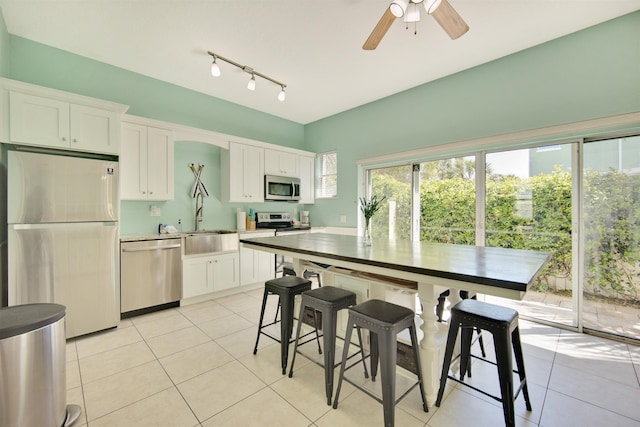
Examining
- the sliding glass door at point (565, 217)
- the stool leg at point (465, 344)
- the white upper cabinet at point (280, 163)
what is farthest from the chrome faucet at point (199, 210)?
the stool leg at point (465, 344)

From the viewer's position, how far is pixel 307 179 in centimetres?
535

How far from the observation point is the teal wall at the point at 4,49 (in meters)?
2.48

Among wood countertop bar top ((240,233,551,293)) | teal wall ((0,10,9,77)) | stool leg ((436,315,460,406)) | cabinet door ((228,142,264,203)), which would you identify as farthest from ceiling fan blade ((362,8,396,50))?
teal wall ((0,10,9,77))

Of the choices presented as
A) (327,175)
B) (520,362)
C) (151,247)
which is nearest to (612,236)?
(520,362)

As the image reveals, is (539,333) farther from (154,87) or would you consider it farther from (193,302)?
(154,87)

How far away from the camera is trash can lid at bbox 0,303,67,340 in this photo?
137 centimetres

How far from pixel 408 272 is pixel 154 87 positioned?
4123mm

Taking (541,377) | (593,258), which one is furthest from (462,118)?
(541,377)

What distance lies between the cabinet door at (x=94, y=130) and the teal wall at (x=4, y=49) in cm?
69

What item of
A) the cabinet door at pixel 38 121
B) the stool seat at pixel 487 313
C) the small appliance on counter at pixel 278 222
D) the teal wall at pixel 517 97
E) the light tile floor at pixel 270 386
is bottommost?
the light tile floor at pixel 270 386

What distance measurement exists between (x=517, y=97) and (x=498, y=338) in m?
2.87

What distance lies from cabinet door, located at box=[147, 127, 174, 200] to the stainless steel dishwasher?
659mm

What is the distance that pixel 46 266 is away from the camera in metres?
2.47

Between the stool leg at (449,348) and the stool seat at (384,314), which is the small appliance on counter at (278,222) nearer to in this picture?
the stool seat at (384,314)
